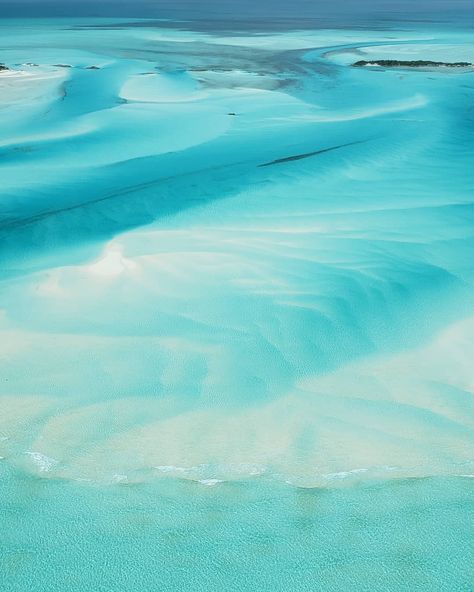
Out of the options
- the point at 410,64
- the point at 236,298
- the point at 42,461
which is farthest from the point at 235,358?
the point at 410,64

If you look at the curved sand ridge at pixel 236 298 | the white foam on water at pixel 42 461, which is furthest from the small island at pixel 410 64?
the white foam on water at pixel 42 461

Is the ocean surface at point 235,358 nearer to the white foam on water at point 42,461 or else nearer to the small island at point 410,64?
the white foam on water at point 42,461

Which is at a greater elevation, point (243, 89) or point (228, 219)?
point (243, 89)

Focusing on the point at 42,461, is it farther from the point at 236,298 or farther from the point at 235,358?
the point at 236,298

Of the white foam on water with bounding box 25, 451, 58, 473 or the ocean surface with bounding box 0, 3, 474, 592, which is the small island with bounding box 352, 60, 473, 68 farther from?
the white foam on water with bounding box 25, 451, 58, 473

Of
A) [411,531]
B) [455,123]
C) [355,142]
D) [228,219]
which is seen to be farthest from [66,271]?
[455,123]

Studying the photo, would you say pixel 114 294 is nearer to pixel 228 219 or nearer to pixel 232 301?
pixel 232 301

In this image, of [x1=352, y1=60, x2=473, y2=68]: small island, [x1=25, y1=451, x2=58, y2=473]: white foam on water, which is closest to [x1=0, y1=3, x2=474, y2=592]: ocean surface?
[x1=25, y1=451, x2=58, y2=473]: white foam on water
